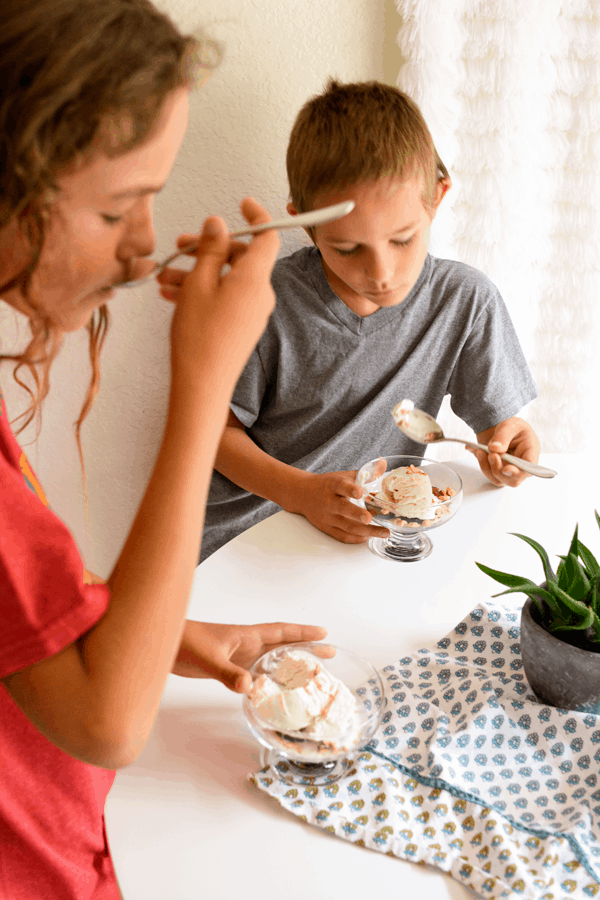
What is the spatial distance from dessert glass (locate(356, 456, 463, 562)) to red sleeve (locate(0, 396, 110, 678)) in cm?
43

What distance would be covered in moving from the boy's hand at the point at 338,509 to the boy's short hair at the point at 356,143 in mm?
394

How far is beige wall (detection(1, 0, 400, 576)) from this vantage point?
1.08 metres

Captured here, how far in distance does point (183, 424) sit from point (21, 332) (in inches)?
29.1

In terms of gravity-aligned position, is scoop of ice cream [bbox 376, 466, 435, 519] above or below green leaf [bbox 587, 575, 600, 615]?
below

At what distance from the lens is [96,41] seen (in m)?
0.49

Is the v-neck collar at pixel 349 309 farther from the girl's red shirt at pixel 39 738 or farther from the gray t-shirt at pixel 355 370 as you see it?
the girl's red shirt at pixel 39 738

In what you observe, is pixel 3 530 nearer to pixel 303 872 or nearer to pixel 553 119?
pixel 303 872

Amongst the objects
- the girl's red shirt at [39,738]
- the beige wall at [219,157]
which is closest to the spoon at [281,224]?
the girl's red shirt at [39,738]

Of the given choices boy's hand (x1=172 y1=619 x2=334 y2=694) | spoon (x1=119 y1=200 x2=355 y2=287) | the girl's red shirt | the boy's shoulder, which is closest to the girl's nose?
spoon (x1=119 y1=200 x2=355 y2=287)

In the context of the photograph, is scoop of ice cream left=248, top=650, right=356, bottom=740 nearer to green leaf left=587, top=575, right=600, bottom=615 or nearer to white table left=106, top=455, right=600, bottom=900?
white table left=106, top=455, right=600, bottom=900

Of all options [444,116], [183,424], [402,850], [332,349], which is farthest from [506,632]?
[444,116]

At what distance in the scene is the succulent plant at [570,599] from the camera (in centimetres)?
59

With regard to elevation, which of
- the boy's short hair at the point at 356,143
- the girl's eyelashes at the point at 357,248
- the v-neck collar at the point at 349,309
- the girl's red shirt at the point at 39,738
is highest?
the boy's short hair at the point at 356,143

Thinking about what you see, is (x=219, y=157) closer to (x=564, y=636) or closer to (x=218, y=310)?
(x=218, y=310)
